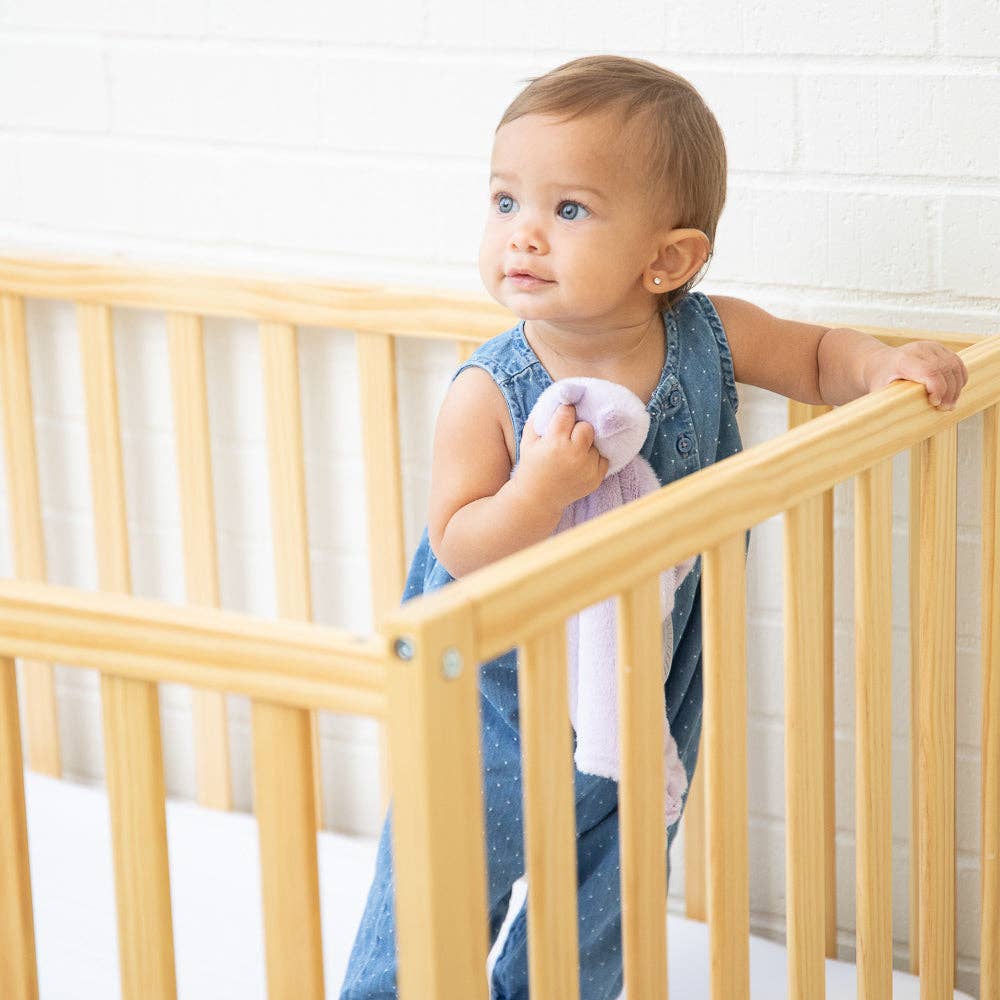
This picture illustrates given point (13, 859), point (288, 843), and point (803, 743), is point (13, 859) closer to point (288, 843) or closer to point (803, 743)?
point (288, 843)

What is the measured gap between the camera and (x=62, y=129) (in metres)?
1.79

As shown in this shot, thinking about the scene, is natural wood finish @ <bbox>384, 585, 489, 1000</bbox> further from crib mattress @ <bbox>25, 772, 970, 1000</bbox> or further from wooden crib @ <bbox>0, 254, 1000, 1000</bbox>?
crib mattress @ <bbox>25, 772, 970, 1000</bbox>

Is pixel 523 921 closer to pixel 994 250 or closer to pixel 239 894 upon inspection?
pixel 239 894

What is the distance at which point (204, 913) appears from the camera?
1610 millimetres

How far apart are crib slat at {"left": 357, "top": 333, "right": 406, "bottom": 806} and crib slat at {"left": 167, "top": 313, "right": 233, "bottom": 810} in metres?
0.19

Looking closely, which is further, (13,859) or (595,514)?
(595,514)

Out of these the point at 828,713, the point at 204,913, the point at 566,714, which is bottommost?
the point at 204,913

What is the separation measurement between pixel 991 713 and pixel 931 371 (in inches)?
13.1

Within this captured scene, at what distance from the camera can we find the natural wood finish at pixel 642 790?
0.89 meters

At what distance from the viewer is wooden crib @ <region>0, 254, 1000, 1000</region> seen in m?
0.78

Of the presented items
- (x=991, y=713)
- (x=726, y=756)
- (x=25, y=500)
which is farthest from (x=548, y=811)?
(x=25, y=500)

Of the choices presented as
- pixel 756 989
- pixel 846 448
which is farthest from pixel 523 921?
pixel 846 448

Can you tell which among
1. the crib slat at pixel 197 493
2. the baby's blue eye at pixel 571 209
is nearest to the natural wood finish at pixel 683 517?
the baby's blue eye at pixel 571 209

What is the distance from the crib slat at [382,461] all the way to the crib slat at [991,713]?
0.57 metres
